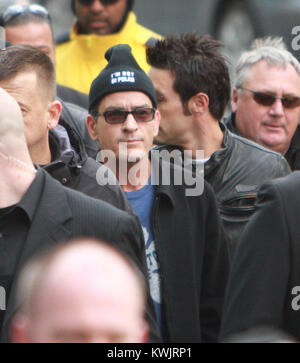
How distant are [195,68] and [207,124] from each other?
34cm

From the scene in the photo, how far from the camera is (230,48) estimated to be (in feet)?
42.2

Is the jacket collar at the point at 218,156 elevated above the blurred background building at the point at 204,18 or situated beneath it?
elevated above

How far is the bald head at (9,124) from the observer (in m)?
3.45

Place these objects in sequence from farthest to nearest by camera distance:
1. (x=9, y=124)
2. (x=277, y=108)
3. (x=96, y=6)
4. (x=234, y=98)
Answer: (x=96, y=6) < (x=234, y=98) < (x=277, y=108) < (x=9, y=124)

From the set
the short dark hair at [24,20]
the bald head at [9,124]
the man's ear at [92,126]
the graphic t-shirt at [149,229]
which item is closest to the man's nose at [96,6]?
the short dark hair at [24,20]

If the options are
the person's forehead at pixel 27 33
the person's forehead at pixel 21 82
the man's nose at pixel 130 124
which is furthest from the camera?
the person's forehead at pixel 27 33

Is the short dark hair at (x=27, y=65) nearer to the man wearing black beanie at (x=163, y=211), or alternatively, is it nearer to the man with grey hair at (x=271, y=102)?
the man wearing black beanie at (x=163, y=211)

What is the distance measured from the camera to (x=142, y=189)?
4.38 meters

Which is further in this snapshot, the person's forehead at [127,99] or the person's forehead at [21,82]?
the person's forehead at [127,99]

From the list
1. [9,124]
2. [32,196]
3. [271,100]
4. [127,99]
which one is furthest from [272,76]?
[32,196]

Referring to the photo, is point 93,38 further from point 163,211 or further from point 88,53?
point 163,211

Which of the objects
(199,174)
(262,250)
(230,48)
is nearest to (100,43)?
(199,174)
